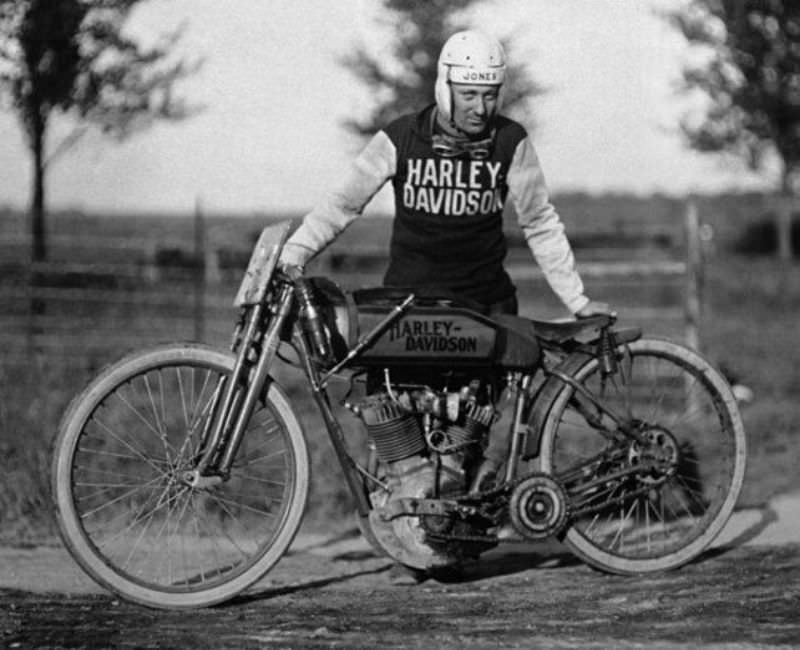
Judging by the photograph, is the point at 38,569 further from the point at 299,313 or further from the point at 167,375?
the point at 299,313

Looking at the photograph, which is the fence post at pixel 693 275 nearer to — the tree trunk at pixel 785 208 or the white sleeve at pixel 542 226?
the white sleeve at pixel 542 226

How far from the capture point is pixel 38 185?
13.3 m

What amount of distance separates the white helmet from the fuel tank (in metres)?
0.71

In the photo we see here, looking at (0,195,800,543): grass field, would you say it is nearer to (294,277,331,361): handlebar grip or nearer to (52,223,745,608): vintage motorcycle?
(52,223,745,608): vintage motorcycle

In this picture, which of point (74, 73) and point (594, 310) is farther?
point (74, 73)

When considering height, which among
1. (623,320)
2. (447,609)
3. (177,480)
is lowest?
(447,609)

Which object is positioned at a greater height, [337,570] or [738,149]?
[738,149]

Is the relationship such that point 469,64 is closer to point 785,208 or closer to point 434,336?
point 434,336

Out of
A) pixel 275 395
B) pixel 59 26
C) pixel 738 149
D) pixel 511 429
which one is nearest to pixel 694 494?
pixel 511 429

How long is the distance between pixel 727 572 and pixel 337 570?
1.48m

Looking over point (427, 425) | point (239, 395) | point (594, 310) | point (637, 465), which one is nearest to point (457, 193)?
point (594, 310)

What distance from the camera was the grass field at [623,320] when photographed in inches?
308

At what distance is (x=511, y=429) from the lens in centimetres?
602

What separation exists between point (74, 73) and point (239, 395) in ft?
22.9
